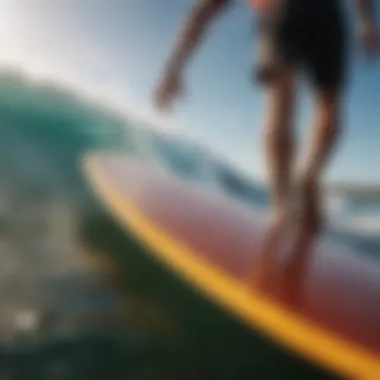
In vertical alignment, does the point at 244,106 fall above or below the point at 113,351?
above

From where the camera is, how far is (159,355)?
104 cm

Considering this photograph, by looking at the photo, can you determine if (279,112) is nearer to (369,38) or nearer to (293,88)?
(293,88)

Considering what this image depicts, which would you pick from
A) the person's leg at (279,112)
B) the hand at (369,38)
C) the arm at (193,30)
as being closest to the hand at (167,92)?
the arm at (193,30)

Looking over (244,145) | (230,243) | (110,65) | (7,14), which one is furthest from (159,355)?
A: (7,14)

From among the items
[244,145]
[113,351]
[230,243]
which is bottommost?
[113,351]

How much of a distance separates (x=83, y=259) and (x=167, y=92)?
10.0 inches

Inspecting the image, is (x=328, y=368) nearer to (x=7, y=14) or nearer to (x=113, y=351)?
(x=113, y=351)

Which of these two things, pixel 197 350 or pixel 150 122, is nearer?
pixel 197 350

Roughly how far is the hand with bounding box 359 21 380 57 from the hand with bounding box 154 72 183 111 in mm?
254

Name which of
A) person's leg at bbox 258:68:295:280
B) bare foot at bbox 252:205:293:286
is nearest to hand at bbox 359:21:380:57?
person's leg at bbox 258:68:295:280

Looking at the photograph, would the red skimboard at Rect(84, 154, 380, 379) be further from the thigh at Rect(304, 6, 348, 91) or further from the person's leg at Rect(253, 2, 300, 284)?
the thigh at Rect(304, 6, 348, 91)

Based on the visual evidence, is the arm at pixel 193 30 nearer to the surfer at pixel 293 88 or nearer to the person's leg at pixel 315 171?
the surfer at pixel 293 88

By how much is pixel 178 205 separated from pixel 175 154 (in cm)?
7

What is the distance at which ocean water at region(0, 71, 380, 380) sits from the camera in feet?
3.41
